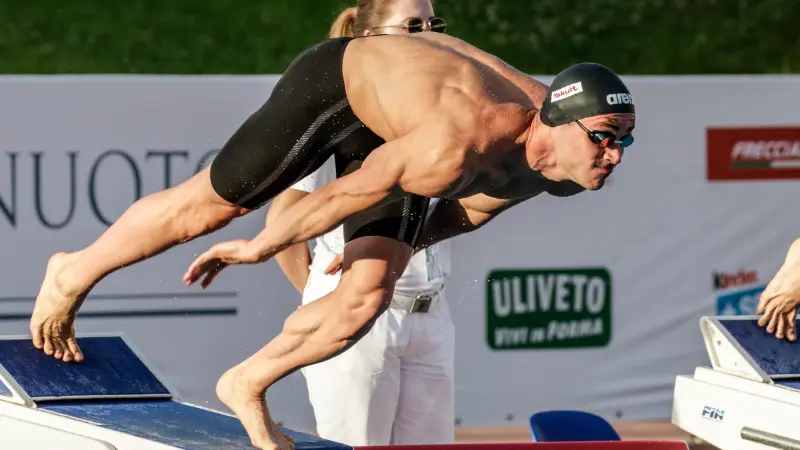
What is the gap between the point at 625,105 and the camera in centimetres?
414

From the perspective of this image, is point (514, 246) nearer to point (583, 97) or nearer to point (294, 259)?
point (294, 259)

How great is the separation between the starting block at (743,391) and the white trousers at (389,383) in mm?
933

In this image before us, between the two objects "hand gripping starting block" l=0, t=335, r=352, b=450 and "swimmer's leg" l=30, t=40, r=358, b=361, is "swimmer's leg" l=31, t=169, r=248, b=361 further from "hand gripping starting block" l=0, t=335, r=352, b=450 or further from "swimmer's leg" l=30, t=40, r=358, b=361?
"hand gripping starting block" l=0, t=335, r=352, b=450

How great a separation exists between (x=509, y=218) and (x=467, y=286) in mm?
469

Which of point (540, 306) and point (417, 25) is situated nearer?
point (417, 25)

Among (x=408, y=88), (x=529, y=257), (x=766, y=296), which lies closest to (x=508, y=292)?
(x=529, y=257)

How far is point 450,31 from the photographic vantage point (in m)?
11.2

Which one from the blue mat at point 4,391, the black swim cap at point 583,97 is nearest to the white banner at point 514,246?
the blue mat at point 4,391

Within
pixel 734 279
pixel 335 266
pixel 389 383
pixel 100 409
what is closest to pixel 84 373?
pixel 100 409

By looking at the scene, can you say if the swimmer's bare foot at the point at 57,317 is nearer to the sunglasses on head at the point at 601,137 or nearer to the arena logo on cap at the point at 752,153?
the sunglasses on head at the point at 601,137

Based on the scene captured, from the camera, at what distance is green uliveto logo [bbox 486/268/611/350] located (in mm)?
7973

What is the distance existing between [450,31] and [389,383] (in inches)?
258

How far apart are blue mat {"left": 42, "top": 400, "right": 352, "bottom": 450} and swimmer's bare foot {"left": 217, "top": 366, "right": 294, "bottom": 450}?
1.6 inches

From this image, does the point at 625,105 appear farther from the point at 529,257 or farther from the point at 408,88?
the point at 529,257
